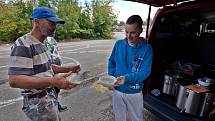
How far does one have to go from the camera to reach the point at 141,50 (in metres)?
2.67

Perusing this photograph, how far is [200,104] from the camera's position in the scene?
11.3 feet

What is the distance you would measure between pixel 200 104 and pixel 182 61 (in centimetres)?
132

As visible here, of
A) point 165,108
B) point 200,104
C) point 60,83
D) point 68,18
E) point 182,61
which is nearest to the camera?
point 60,83

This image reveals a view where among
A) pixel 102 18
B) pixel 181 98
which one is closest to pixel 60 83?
pixel 181 98

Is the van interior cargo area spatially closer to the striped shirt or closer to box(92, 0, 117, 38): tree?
the striped shirt

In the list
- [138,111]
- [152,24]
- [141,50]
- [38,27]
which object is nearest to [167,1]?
[152,24]

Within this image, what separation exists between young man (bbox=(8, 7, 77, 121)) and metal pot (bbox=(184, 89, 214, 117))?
6.25ft

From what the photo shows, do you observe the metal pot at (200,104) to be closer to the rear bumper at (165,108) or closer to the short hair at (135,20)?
the rear bumper at (165,108)

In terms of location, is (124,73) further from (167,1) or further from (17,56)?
(167,1)

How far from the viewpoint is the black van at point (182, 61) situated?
11.3ft

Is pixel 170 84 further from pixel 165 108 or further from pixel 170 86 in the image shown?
pixel 165 108

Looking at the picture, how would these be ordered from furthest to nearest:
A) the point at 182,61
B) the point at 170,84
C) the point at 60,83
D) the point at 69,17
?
the point at 69,17, the point at 182,61, the point at 170,84, the point at 60,83

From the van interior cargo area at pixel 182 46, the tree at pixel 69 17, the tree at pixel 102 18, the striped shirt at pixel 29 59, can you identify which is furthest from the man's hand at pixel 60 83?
the tree at pixel 102 18

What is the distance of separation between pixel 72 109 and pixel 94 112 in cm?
44
